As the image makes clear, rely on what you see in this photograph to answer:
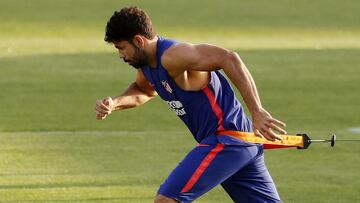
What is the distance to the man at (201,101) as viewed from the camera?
8.62 m

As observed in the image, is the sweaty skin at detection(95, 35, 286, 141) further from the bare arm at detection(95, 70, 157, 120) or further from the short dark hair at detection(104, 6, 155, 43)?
the bare arm at detection(95, 70, 157, 120)

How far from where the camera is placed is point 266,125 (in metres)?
8.44

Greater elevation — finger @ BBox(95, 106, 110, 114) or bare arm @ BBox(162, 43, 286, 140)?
bare arm @ BBox(162, 43, 286, 140)

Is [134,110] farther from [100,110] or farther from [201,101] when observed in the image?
[201,101]

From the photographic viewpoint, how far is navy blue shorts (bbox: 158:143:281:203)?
28.6 ft

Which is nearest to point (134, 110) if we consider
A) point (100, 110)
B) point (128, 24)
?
point (100, 110)

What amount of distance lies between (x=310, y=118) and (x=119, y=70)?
6944 mm

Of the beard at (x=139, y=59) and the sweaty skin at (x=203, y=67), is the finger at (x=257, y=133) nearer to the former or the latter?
the sweaty skin at (x=203, y=67)

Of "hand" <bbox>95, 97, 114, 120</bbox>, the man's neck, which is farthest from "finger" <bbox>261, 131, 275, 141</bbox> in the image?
"hand" <bbox>95, 97, 114, 120</bbox>

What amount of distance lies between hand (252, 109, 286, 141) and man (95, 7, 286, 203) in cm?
4

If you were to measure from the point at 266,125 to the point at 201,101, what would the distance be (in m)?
0.63

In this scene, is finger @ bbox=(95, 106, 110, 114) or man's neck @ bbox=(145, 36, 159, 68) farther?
finger @ bbox=(95, 106, 110, 114)

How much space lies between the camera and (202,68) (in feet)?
28.2

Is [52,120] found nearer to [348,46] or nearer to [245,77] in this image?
[245,77]
